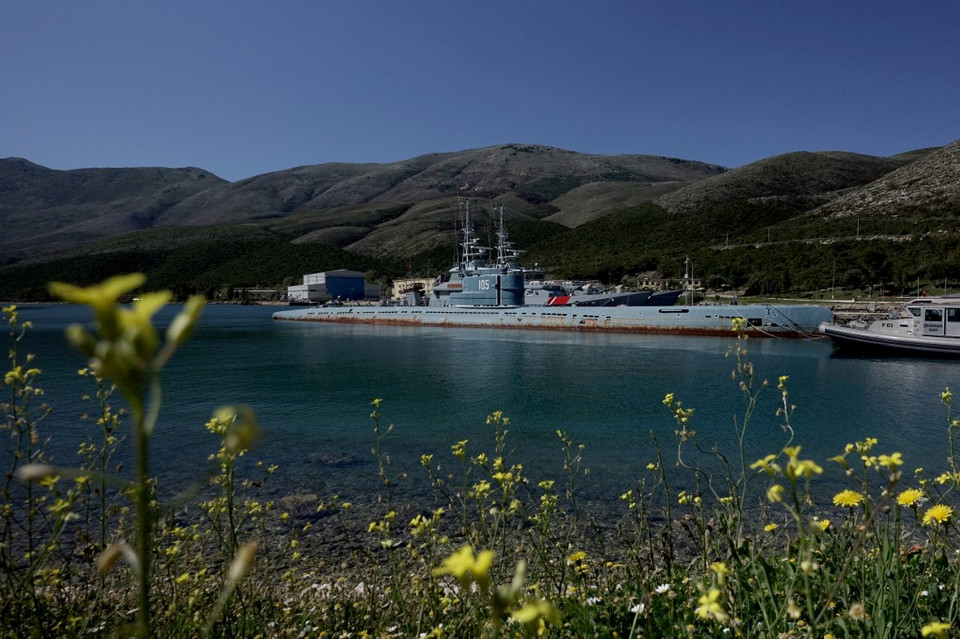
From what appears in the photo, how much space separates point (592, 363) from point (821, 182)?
10244 centimetres

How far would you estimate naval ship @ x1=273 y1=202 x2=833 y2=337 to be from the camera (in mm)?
39250

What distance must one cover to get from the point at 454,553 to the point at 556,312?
45.1 meters

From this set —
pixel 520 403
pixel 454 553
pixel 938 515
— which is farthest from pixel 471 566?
pixel 520 403

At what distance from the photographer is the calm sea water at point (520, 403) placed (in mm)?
12219

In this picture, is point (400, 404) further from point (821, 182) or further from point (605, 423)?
point (821, 182)

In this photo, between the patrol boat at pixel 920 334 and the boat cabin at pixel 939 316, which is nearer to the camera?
the patrol boat at pixel 920 334

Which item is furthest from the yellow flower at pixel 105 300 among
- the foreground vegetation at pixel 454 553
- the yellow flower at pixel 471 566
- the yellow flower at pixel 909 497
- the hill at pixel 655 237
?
the hill at pixel 655 237

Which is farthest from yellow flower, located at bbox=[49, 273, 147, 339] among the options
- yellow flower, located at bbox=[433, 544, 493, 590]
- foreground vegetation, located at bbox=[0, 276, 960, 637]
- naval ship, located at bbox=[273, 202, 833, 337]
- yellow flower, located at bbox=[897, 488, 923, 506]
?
naval ship, located at bbox=[273, 202, 833, 337]

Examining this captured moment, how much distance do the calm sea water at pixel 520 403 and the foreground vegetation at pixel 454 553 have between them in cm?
161

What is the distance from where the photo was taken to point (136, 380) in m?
0.68

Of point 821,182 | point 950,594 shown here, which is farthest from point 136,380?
point 821,182

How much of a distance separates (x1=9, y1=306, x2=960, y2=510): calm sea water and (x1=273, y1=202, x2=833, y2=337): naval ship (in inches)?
166

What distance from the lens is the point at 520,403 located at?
18.5m

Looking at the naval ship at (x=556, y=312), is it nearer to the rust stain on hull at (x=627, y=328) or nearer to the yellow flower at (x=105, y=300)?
the rust stain on hull at (x=627, y=328)
